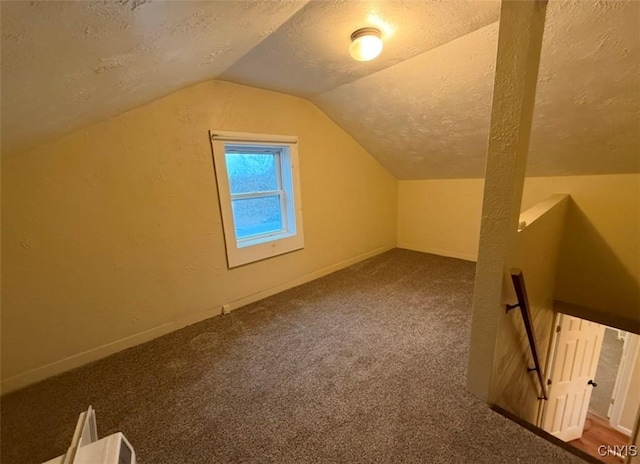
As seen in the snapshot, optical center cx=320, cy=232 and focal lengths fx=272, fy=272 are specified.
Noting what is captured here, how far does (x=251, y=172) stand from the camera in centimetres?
275

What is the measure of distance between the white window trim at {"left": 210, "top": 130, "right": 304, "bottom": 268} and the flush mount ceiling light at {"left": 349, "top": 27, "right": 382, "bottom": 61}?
1.22m

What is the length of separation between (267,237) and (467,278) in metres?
2.31

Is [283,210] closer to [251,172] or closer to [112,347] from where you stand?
[251,172]

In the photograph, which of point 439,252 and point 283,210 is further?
point 439,252

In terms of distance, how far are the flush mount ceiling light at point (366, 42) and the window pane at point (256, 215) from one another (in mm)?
1619

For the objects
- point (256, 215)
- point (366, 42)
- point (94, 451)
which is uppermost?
point (366, 42)

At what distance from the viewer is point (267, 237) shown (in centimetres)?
287

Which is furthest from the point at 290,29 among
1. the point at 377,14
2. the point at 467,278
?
the point at 467,278

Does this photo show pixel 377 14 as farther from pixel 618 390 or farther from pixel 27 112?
pixel 618 390

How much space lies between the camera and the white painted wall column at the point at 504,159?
3.57ft

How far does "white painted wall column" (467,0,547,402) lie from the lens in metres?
1.09

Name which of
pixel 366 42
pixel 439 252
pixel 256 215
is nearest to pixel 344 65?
pixel 366 42

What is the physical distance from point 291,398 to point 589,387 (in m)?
4.54

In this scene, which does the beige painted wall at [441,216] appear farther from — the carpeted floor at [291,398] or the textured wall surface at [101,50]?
the textured wall surface at [101,50]
